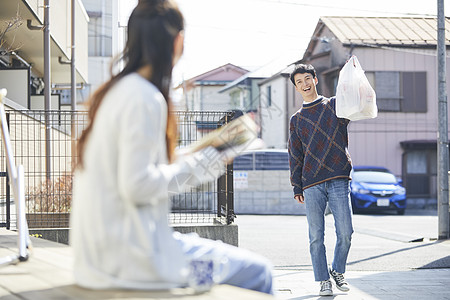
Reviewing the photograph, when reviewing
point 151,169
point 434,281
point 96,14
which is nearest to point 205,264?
point 151,169

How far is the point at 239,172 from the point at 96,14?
921 inches

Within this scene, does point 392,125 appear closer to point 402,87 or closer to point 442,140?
point 402,87

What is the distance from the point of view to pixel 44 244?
4.64 m

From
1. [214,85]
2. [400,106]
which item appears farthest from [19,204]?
[214,85]

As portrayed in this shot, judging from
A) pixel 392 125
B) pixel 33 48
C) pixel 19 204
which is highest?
pixel 33 48

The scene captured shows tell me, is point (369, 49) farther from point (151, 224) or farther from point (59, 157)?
point (151, 224)

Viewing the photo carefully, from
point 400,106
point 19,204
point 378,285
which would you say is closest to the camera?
point 19,204

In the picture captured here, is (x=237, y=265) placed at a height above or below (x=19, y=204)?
below

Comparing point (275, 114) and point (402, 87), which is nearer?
point (402, 87)

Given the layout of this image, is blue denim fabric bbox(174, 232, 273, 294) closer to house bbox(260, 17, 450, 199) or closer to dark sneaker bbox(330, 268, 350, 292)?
dark sneaker bbox(330, 268, 350, 292)

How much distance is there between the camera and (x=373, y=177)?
22312 mm

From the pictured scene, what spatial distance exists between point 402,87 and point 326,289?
2331 cm

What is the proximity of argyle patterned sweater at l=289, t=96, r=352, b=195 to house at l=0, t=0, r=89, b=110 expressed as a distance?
7500 mm

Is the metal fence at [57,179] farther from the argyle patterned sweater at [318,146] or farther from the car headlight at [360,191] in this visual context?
the car headlight at [360,191]
